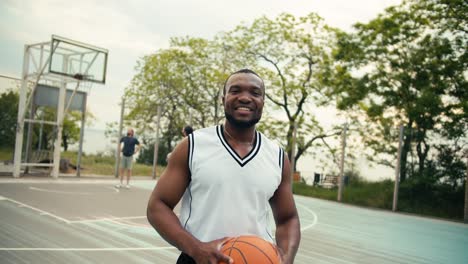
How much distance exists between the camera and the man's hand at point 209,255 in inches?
60.7

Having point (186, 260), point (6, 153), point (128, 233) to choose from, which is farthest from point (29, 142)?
point (186, 260)

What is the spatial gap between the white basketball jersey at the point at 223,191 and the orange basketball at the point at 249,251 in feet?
0.20

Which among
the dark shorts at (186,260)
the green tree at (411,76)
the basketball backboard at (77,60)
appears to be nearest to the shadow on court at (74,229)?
the dark shorts at (186,260)

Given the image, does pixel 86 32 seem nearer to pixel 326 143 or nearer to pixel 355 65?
pixel 355 65

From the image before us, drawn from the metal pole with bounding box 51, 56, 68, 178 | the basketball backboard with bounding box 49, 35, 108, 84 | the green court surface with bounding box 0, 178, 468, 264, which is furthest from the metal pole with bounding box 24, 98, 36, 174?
the green court surface with bounding box 0, 178, 468, 264

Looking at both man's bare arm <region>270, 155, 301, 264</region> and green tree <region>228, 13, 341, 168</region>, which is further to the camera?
green tree <region>228, 13, 341, 168</region>

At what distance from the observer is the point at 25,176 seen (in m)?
11.7

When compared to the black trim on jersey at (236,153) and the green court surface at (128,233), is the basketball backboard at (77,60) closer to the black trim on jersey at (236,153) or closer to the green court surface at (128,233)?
the green court surface at (128,233)

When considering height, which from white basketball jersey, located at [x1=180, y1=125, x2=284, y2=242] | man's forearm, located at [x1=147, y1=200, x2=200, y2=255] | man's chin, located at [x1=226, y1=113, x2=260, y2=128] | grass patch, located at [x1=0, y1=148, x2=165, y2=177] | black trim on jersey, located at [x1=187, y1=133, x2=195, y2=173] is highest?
man's chin, located at [x1=226, y1=113, x2=260, y2=128]

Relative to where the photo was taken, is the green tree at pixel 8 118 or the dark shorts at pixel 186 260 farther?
the green tree at pixel 8 118

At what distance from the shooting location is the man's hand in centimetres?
154

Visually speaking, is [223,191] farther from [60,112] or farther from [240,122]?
[60,112]

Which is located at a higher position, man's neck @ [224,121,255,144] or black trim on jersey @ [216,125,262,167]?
man's neck @ [224,121,255,144]

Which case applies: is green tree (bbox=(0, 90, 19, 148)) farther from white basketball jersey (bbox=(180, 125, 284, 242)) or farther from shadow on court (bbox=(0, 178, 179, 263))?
white basketball jersey (bbox=(180, 125, 284, 242))
